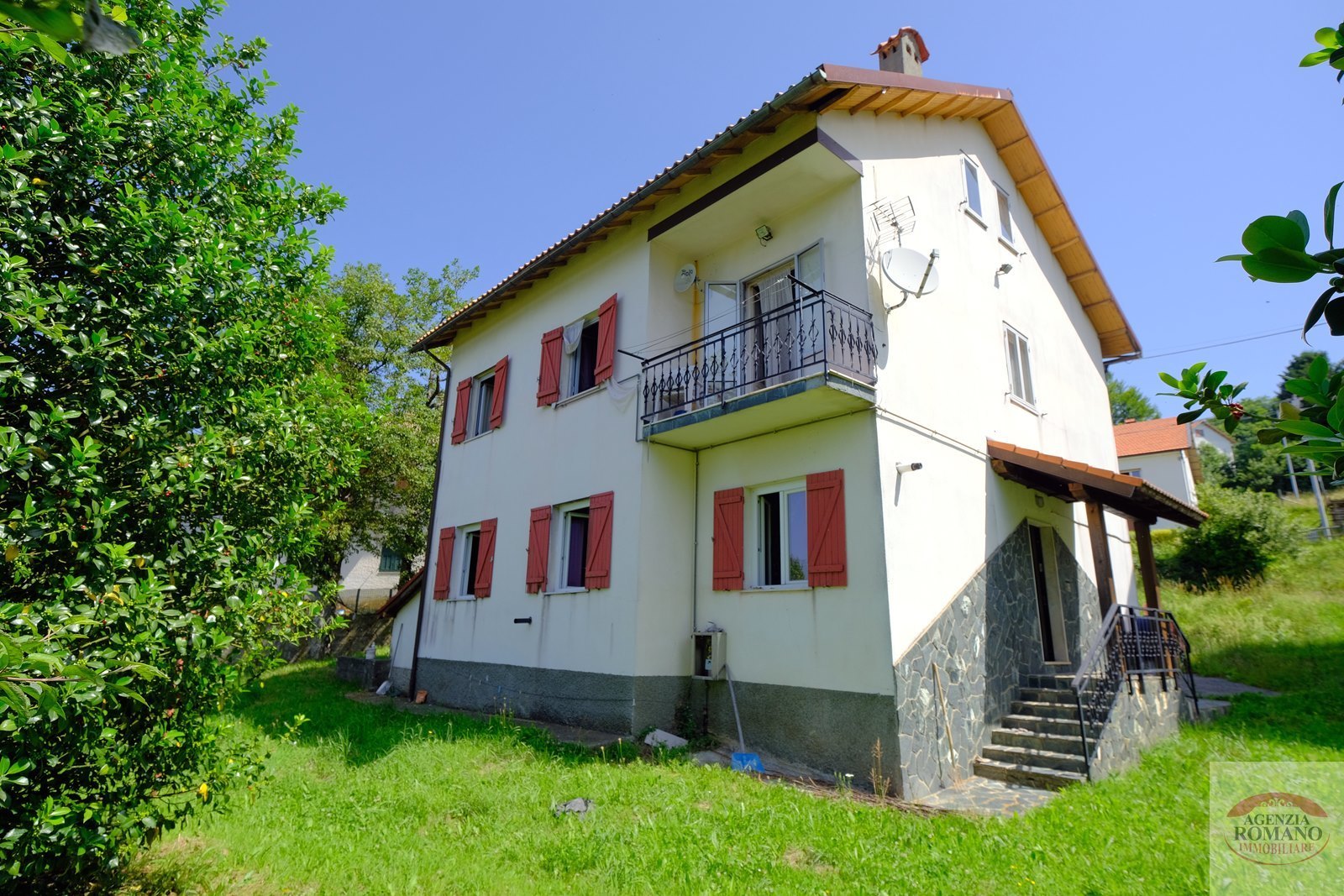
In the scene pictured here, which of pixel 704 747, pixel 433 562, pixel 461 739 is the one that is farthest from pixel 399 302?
pixel 704 747

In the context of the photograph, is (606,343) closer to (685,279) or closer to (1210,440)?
(685,279)

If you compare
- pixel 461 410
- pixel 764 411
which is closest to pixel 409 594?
pixel 461 410

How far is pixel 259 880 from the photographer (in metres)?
4.95

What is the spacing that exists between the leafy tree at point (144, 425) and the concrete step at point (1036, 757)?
765 cm

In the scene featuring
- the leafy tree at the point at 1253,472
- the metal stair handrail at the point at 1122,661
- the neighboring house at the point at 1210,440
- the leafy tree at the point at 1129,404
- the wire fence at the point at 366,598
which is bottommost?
the metal stair handrail at the point at 1122,661

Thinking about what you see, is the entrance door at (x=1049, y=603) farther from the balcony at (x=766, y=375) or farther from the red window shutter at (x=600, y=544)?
the red window shutter at (x=600, y=544)

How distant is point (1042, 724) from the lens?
8617mm

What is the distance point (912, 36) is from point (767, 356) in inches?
250

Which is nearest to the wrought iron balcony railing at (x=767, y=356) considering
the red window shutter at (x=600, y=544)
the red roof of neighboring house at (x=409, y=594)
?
the red window shutter at (x=600, y=544)

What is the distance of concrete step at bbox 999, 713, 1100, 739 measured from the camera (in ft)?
27.3

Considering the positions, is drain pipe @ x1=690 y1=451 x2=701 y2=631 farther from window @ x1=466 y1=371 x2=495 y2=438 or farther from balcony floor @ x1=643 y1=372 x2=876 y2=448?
window @ x1=466 y1=371 x2=495 y2=438

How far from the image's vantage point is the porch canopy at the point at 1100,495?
29.6 feet

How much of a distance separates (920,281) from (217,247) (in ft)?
24.1

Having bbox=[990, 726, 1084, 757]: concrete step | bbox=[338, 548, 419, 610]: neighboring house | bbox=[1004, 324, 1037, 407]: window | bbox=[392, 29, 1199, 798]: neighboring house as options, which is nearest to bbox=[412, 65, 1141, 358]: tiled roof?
bbox=[392, 29, 1199, 798]: neighboring house
